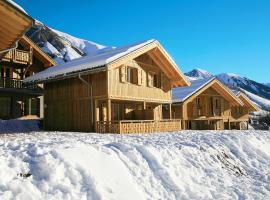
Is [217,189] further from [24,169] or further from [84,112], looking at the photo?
[84,112]

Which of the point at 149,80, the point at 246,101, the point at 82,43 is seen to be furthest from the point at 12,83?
the point at 82,43

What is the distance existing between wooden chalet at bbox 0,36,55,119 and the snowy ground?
61.5ft

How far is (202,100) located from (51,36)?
57378 millimetres

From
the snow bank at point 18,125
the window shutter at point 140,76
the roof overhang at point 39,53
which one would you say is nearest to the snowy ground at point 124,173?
the window shutter at point 140,76

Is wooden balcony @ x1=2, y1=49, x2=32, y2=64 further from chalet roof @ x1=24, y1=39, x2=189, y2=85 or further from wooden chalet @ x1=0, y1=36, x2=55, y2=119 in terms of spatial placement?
chalet roof @ x1=24, y1=39, x2=189, y2=85

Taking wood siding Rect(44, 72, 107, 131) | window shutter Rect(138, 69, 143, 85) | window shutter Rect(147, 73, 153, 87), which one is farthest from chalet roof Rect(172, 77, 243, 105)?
wood siding Rect(44, 72, 107, 131)

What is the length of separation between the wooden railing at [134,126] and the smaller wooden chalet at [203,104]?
334 inches

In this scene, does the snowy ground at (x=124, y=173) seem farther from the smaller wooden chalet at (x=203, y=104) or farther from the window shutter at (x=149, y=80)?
the smaller wooden chalet at (x=203, y=104)

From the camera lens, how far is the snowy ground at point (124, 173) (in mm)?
6711

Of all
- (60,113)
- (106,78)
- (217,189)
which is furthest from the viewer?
(60,113)

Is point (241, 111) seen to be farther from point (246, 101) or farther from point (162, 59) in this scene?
point (162, 59)

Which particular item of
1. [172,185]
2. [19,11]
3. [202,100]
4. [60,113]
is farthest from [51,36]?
[172,185]

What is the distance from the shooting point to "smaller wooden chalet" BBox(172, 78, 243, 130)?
105ft

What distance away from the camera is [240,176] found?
433 inches
